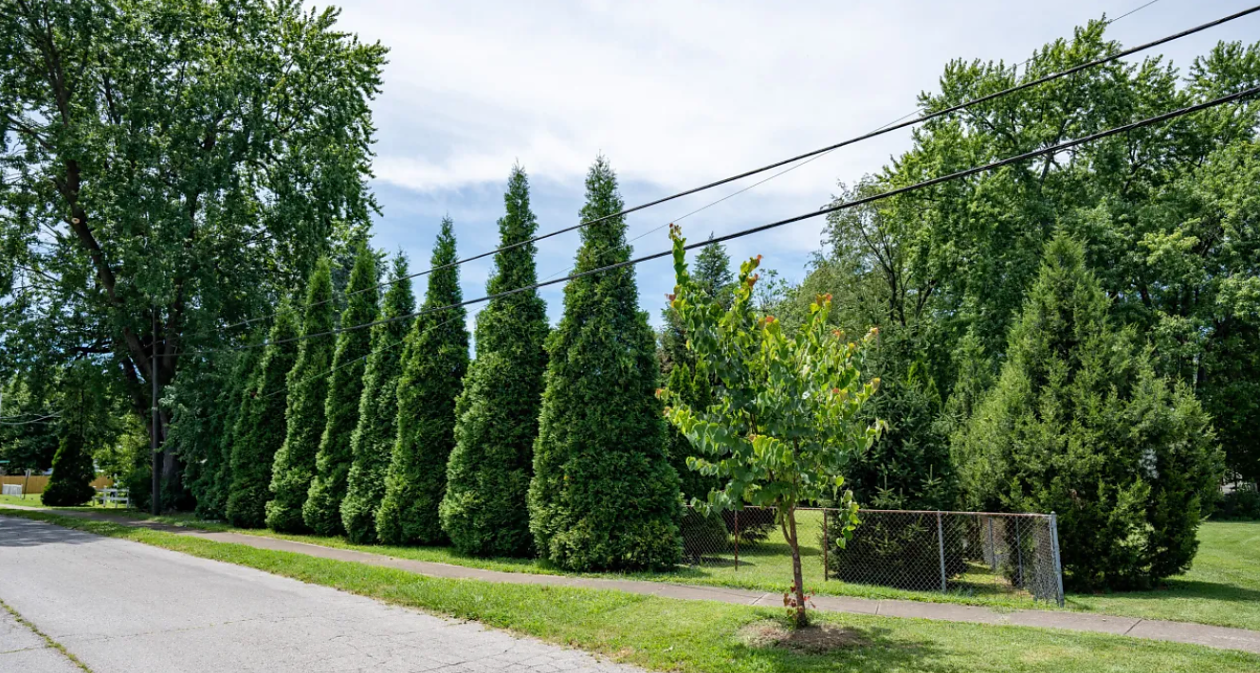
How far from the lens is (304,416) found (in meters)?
18.9

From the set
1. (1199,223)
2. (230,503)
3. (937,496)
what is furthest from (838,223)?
(230,503)

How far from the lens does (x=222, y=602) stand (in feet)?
30.3

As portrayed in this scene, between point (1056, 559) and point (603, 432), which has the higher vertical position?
point (603, 432)

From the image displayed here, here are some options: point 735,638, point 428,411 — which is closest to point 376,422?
point 428,411

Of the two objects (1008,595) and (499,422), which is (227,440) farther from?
(1008,595)

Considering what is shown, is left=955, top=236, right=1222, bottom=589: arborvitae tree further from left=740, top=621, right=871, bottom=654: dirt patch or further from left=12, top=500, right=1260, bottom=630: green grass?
left=740, top=621, right=871, bottom=654: dirt patch

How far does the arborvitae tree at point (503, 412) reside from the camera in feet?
43.3

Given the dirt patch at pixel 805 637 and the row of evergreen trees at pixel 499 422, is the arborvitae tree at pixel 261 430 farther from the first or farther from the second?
the dirt patch at pixel 805 637

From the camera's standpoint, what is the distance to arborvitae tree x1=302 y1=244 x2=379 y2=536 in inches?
674

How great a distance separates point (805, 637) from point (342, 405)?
45.5 feet

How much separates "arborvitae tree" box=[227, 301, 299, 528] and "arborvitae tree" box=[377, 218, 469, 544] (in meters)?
6.53

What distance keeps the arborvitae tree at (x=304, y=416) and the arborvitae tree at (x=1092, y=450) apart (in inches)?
591

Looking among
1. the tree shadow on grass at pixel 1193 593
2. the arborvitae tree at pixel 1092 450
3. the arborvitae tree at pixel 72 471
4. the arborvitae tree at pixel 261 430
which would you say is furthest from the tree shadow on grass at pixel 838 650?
the arborvitae tree at pixel 72 471

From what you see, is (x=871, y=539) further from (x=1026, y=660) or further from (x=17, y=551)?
(x=17, y=551)
